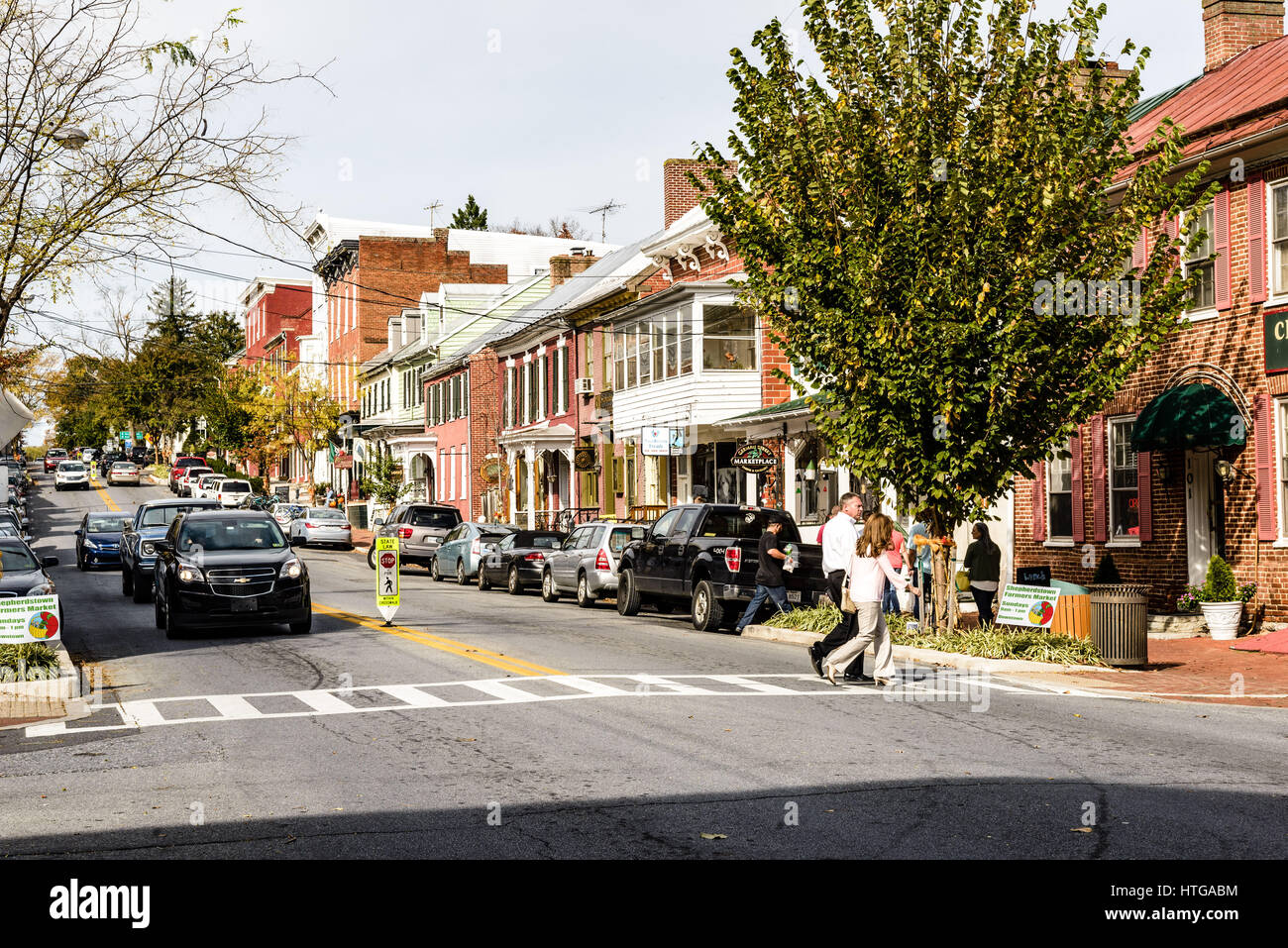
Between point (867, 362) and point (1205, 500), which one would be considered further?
point (1205, 500)

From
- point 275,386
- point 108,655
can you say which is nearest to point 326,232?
point 275,386

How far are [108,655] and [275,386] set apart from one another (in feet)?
193

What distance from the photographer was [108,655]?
1728cm

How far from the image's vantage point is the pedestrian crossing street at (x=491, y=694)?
12102 mm

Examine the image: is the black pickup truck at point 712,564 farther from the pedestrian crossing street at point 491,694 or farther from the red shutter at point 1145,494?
the pedestrian crossing street at point 491,694

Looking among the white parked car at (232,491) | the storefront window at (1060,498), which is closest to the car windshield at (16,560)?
the storefront window at (1060,498)

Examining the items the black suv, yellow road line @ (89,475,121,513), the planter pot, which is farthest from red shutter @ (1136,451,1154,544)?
yellow road line @ (89,475,121,513)

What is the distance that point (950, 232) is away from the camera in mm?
17453

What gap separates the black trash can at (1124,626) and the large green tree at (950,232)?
7.59 feet

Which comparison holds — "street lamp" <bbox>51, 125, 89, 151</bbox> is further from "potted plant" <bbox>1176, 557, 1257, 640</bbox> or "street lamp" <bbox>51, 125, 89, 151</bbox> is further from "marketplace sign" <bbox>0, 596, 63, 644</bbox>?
"potted plant" <bbox>1176, 557, 1257, 640</bbox>

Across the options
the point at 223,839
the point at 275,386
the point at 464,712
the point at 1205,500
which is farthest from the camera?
the point at 275,386

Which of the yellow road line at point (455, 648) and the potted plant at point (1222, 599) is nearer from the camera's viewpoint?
the yellow road line at point (455, 648)

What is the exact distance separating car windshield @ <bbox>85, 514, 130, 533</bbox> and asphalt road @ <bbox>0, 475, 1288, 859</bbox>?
2134cm
